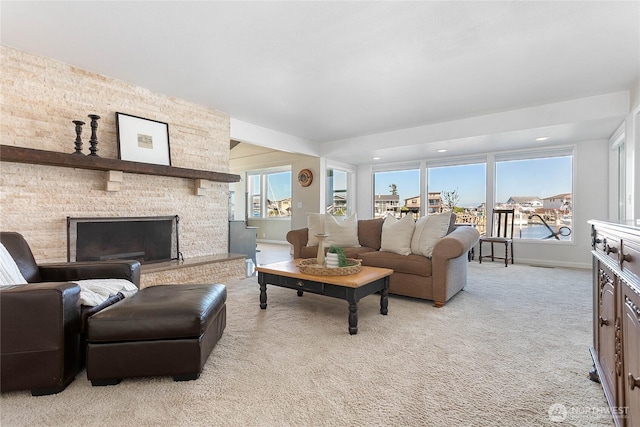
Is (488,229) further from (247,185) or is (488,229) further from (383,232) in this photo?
(247,185)

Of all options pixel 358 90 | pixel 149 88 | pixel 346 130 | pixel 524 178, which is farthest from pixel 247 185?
pixel 524 178

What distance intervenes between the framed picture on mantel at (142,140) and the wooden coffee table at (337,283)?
204 centimetres

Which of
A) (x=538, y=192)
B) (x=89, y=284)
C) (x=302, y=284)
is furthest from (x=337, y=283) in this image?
(x=538, y=192)

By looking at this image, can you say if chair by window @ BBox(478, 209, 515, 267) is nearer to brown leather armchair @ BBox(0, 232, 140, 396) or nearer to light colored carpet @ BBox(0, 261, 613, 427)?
light colored carpet @ BBox(0, 261, 613, 427)

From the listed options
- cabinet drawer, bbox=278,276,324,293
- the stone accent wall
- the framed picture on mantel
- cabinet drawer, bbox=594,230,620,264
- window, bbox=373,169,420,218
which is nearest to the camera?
cabinet drawer, bbox=594,230,620,264

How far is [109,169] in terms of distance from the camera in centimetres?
320

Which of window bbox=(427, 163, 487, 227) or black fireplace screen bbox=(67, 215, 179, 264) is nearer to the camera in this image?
black fireplace screen bbox=(67, 215, 179, 264)

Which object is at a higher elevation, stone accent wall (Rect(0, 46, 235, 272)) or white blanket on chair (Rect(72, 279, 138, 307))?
stone accent wall (Rect(0, 46, 235, 272))

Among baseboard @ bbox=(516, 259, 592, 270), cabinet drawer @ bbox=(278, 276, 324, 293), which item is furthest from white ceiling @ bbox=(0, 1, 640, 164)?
baseboard @ bbox=(516, 259, 592, 270)

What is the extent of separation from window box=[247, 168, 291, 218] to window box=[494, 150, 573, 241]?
16.3 feet

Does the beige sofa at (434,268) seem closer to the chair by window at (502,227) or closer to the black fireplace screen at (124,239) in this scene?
the black fireplace screen at (124,239)

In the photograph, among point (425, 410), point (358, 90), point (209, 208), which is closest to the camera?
point (425, 410)

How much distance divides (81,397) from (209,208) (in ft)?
10.1

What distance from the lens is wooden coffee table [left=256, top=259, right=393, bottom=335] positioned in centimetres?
231
